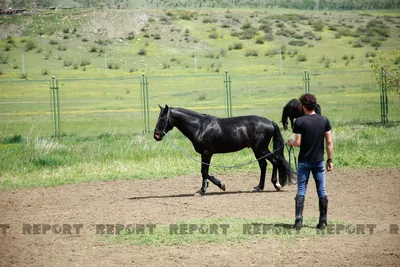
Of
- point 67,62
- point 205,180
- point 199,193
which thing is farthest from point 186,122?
point 67,62

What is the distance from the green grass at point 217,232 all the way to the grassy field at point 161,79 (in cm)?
603

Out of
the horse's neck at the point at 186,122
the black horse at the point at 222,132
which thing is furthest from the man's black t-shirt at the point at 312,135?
the horse's neck at the point at 186,122

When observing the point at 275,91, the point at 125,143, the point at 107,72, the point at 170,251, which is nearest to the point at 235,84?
the point at 275,91

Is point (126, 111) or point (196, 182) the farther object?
point (126, 111)

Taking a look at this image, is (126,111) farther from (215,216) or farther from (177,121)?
(215,216)

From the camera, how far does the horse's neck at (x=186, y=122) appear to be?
15273mm

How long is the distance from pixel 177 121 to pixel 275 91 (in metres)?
22.9

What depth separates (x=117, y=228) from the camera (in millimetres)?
11617

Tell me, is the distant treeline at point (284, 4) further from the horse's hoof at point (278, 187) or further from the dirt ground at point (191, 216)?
the horse's hoof at point (278, 187)

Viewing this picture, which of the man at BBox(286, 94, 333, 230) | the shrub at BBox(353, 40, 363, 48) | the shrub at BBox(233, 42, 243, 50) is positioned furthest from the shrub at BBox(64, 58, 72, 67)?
the man at BBox(286, 94, 333, 230)

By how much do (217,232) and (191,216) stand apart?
4.97ft

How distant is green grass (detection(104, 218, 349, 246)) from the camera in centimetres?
1059

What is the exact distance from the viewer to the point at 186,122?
15297 millimetres

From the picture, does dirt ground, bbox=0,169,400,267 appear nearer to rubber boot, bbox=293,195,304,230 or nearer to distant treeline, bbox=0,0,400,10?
rubber boot, bbox=293,195,304,230
